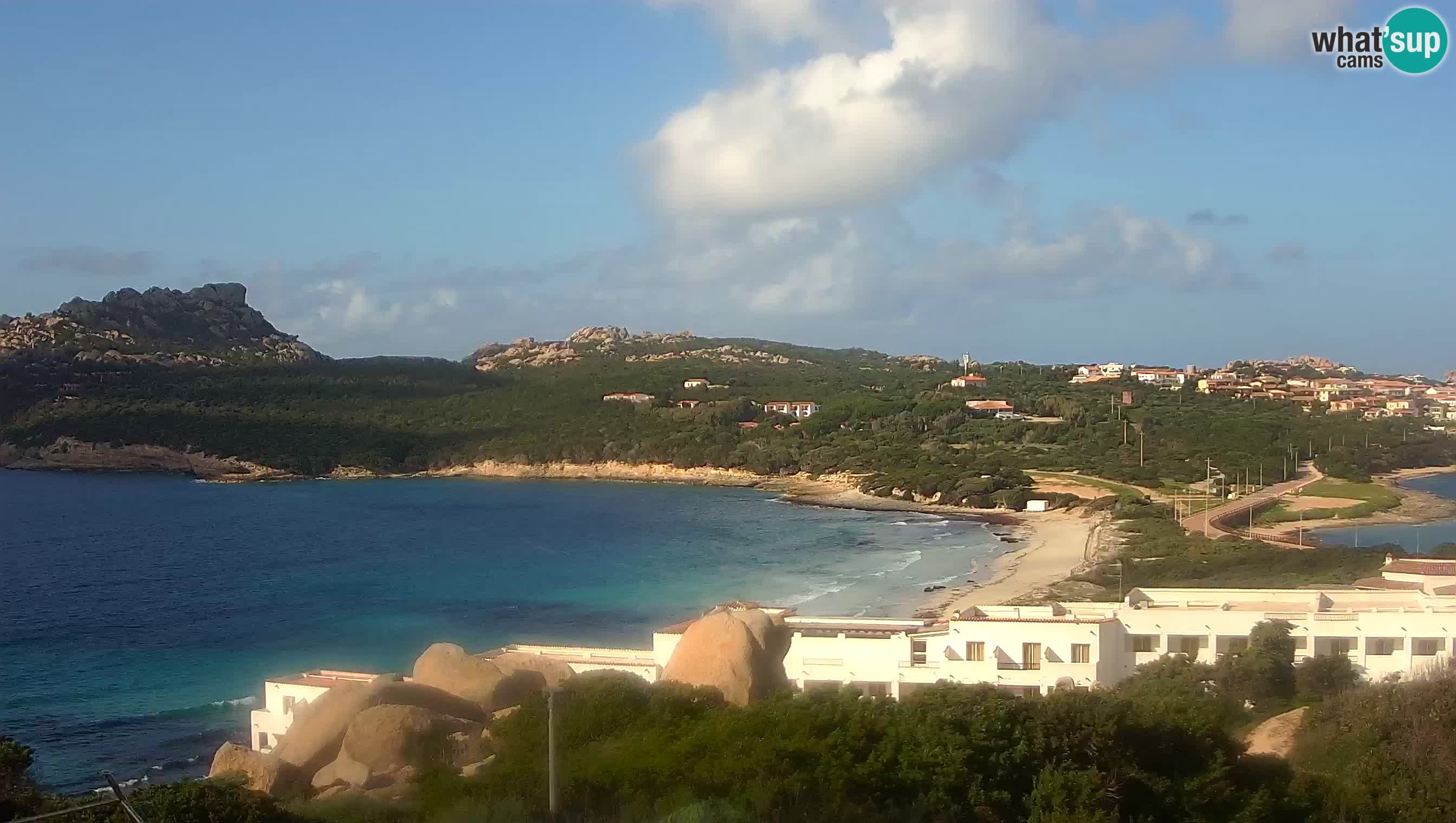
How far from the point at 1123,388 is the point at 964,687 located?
84989 mm

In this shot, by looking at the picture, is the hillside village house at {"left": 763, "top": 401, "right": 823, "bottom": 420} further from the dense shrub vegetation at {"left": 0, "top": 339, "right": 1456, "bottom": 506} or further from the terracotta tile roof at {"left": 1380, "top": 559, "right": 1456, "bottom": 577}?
the terracotta tile roof at {"left": 1380, "top": 559, "right": 1456, "bottom": 577}

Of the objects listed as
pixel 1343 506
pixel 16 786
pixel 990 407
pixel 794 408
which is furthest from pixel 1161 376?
pixel 16 786

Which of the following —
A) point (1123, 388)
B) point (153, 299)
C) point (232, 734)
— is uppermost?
point (153, 299)

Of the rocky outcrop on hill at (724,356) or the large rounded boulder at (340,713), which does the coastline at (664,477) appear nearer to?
the large rounded boulder at (340,713)

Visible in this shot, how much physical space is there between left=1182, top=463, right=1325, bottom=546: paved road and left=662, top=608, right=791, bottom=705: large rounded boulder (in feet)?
86.2

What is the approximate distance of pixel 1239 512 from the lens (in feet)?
143

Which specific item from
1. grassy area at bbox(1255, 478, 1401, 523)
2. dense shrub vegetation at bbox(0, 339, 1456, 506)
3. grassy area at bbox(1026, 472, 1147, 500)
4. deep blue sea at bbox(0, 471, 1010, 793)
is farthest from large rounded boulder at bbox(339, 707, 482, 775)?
dense shrub vegetation at bbox(0, 339, 1456, 506)

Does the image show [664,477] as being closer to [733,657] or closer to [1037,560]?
[1037,560]

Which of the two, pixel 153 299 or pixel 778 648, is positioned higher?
pixel 153 299

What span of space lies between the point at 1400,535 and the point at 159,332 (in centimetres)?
10204

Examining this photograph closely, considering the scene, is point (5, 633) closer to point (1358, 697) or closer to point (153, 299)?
point (1358, 697)

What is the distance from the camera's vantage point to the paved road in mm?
38281

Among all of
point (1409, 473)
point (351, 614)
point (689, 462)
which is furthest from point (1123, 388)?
point (351, 614)

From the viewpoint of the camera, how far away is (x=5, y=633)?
29.7 metres
